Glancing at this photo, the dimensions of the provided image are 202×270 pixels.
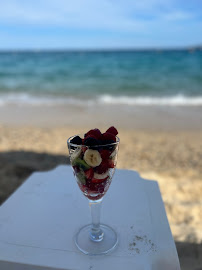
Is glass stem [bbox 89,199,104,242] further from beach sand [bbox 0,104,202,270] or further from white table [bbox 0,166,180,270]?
beach sand [bbox 0,104,202,270]

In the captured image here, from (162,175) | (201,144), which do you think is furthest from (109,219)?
(201,144)

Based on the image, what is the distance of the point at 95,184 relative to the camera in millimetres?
925

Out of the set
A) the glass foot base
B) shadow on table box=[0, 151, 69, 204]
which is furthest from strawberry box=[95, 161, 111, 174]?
shadow on table box=[0, 151, 69, 204]

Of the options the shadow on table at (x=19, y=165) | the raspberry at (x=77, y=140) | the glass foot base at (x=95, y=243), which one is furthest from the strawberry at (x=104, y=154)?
the shadow on table at (x=19, y=165)

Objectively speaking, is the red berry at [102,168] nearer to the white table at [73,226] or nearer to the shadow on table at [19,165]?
the white table at [73,226]

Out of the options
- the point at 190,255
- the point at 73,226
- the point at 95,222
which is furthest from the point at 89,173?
the point at 190,255

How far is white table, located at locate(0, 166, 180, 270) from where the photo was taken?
0.92m

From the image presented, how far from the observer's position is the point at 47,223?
1138mm

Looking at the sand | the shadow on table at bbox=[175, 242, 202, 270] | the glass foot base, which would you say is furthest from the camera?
the sand

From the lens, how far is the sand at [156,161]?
2131 millimetres

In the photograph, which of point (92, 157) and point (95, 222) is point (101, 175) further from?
point (95, 222)

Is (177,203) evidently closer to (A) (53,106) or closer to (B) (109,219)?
(B) (109,219)

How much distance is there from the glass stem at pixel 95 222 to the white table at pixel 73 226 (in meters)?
0.08

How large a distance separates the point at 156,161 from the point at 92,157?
291cm
